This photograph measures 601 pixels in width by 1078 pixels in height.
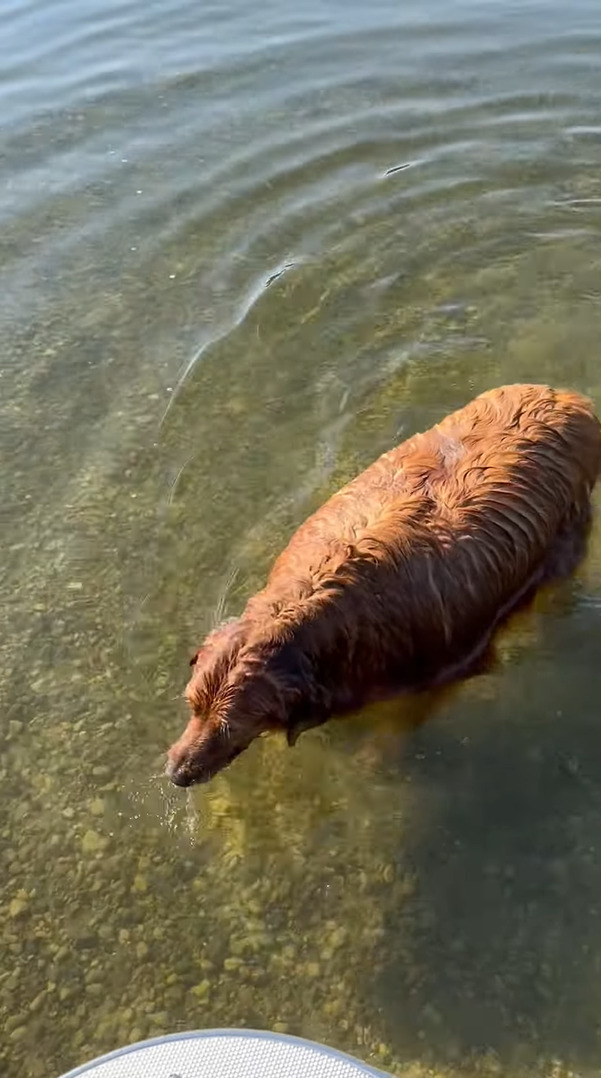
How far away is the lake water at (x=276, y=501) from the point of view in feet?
15.6

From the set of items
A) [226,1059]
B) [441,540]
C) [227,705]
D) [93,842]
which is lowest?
[226,1059]

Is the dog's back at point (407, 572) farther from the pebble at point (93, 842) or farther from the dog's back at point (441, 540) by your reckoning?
the pebble at point (93, 842)

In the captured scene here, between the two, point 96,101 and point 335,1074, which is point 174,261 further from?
point 335,1074

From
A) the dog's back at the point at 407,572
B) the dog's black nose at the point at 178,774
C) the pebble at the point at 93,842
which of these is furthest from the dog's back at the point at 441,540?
the pebble at the point at 93,842

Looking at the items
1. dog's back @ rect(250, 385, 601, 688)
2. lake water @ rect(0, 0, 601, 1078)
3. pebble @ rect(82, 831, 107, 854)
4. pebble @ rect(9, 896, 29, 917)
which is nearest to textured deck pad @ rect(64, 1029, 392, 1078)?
lake water @ rect(0, 0, 601, 1078)

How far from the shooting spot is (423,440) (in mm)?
5516

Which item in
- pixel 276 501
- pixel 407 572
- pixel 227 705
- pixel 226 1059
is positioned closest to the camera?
pixel 226 1059

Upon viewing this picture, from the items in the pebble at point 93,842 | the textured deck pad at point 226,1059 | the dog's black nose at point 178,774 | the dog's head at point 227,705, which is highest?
the dog's head at point 227,705

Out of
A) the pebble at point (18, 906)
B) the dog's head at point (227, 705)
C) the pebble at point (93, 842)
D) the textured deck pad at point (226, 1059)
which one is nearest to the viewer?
the textured deck pad at point (226, 1059)

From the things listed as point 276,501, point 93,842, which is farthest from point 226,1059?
point 276,501

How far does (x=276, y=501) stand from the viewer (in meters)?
6.82

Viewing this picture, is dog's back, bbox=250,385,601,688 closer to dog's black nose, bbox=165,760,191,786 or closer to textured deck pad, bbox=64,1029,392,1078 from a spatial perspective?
dog's black nose, bbox=165,760,191,786

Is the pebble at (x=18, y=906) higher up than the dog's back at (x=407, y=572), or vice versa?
the dog's back at (x=407, y=572)

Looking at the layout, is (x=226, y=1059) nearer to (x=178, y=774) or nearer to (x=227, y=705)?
(x=178, y=774)
